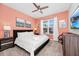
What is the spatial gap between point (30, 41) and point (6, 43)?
119cm

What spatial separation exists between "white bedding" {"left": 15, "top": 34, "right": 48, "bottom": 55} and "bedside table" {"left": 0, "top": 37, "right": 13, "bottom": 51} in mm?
252

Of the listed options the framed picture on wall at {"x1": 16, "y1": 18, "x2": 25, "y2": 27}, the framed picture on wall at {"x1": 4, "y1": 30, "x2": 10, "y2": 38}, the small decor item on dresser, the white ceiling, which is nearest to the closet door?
the white ceiling

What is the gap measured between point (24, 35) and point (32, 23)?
2.17 ft

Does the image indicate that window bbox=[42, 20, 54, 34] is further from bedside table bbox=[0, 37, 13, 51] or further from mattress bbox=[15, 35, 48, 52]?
bedside table bbox=[0, 37, 13, 51]

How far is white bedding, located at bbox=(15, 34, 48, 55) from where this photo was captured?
2.41 metres

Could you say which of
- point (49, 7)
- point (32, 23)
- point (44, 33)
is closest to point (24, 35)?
point (32, 23)

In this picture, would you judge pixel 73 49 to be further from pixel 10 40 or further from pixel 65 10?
pixel 10 40

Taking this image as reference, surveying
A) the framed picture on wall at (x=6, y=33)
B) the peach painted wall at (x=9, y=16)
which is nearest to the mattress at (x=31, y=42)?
the framed picture on wall at (x=6, y=33)

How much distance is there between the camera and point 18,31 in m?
3.02

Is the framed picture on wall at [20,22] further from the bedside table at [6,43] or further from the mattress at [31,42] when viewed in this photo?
the bedside table at [6,43]

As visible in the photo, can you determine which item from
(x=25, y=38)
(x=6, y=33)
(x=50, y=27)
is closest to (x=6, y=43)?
(x=6, y=33)

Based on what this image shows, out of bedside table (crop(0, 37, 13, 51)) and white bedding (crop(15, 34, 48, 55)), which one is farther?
bedside table (crop(0, 37, 13, 51))

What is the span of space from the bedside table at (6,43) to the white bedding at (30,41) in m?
0.25

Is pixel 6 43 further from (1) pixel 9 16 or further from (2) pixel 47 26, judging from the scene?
(2) pixel 47 26
